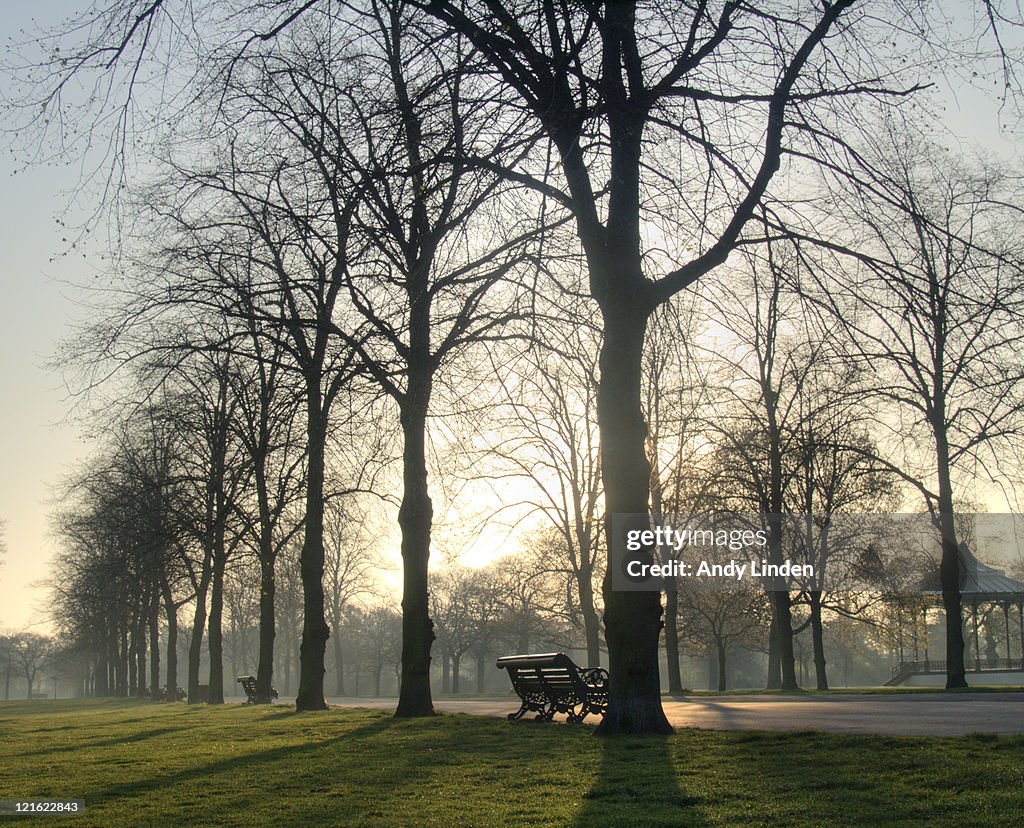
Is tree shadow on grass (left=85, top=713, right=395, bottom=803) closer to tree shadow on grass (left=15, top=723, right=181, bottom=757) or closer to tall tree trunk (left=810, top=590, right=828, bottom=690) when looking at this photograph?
tree shadow on grass (left=15, top=723, right=181, bottom=757)

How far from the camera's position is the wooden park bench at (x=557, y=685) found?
45.3 feet

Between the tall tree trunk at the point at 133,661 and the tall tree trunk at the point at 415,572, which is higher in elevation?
the tall tree trunk at the point at 415,572

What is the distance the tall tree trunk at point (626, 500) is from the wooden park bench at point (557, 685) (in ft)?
8.55

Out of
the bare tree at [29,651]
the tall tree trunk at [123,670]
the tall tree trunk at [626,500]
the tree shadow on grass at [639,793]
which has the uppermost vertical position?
the tall tree trunk at [626,500]

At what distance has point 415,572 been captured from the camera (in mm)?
17672

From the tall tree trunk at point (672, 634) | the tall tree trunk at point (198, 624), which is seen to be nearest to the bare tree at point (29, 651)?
the tall tree trunk at point (198, 624)

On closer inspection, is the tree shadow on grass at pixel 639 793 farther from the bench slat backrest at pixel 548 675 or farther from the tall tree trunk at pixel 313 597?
the tall tree trunk at pixel 313 597

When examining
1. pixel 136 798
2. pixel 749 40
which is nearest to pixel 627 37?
pixel 749 40

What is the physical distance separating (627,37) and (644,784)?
7.01m

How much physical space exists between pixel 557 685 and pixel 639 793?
776cm

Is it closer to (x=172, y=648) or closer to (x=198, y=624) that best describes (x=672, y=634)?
(x=198, y=624)

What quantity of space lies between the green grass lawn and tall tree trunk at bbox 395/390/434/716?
5164 mm

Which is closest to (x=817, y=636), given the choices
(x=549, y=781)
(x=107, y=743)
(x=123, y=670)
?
(x=107, y=743)

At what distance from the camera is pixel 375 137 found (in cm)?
955
